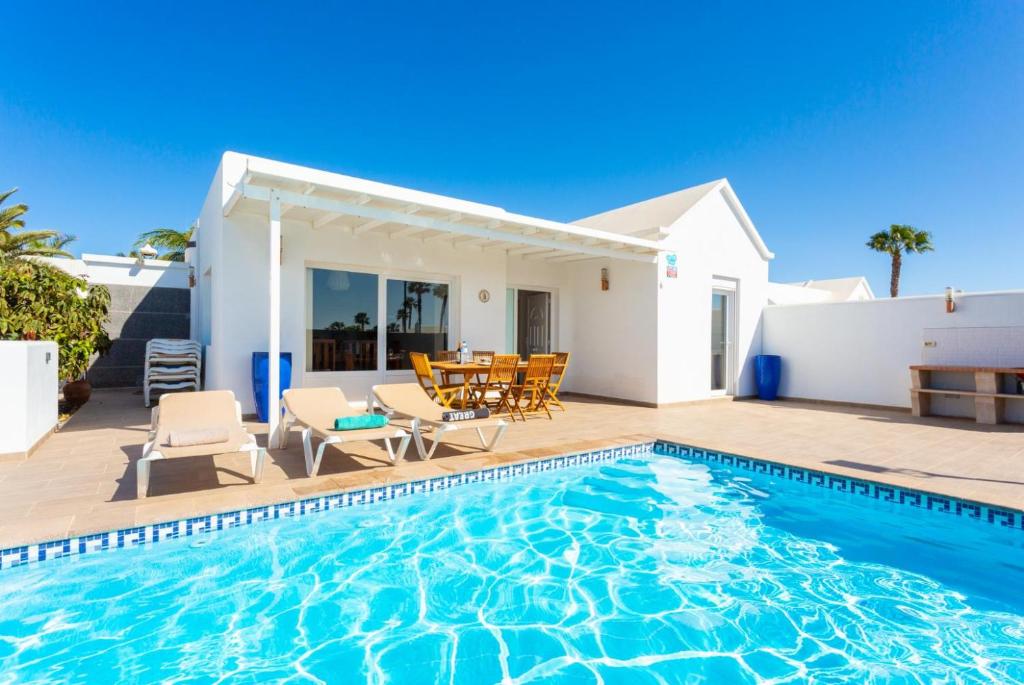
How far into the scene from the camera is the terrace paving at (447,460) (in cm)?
386

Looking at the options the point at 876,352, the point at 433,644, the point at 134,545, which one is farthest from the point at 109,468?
the point at 876,352

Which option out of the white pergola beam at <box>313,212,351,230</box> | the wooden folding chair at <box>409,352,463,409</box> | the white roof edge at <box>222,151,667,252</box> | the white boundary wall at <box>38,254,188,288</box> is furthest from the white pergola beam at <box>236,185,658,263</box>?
the white boundary wall at <box>38,254,188,288</box>

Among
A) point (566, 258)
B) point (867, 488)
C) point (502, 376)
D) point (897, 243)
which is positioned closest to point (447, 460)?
point (502, 376)

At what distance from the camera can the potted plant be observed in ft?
23.1

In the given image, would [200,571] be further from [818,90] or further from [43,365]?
[818,90]

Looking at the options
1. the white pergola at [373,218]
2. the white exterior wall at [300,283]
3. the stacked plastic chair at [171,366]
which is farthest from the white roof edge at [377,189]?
the stacked plastic chair at [171,366]

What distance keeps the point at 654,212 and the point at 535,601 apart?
382 inches

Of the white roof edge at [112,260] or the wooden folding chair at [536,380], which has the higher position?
the white roof edge at [112,260]

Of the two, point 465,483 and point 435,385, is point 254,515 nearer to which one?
point 465,483

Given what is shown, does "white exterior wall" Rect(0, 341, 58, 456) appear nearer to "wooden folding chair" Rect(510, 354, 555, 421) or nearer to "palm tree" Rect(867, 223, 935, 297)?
"wooden folding chair" Rect(510, 354, 555, 421)

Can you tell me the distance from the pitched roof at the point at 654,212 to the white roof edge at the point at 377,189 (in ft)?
7.86

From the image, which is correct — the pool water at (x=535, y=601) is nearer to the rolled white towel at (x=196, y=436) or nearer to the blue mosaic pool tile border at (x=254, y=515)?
the blue mosaic pool tile border at (x=254, y=515)

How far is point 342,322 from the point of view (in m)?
8.86

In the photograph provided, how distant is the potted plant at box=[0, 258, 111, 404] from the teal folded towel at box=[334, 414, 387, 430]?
15.8 feet
